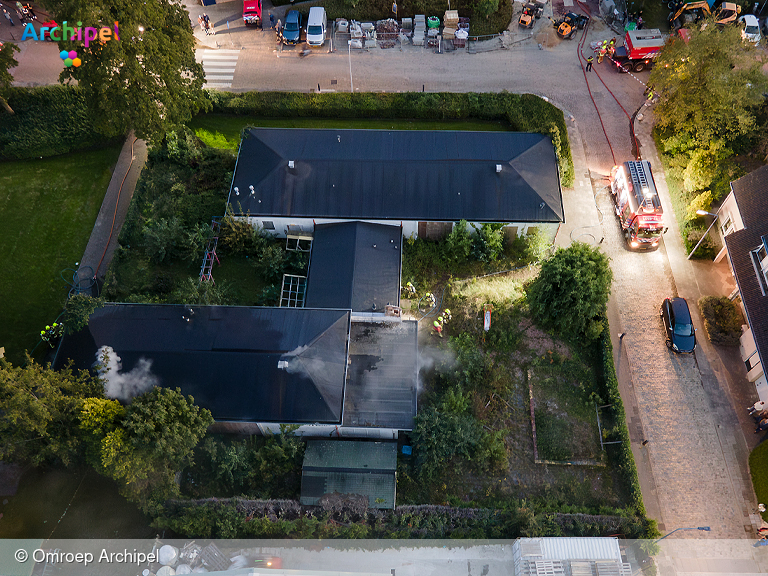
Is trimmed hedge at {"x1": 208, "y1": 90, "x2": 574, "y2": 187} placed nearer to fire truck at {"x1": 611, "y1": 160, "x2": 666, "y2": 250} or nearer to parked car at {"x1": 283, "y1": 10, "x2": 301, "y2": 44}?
parked car at {"x1": 283, "y1": 10, "x2": 301, "y2": 44}

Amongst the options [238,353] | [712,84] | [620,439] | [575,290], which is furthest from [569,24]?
[238,353]

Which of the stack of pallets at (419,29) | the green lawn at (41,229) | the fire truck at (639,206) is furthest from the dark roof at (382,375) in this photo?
the stack of pallets at (419,29)

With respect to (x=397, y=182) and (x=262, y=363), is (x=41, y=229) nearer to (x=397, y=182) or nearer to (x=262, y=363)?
(x=262, y=363)

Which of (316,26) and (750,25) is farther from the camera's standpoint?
(316,26)

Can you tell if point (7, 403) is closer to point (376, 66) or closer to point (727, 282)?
point (376, 66)

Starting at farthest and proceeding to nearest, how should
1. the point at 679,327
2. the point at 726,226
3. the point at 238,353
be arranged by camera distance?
the point at 726,226
the point at 679,327
the point at 238,353

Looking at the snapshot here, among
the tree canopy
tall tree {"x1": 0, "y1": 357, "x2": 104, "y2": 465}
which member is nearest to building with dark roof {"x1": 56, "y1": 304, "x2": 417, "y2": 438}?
tall tree {"x1": 0, "y1": 357, "x2": 104, "y2": 465}
